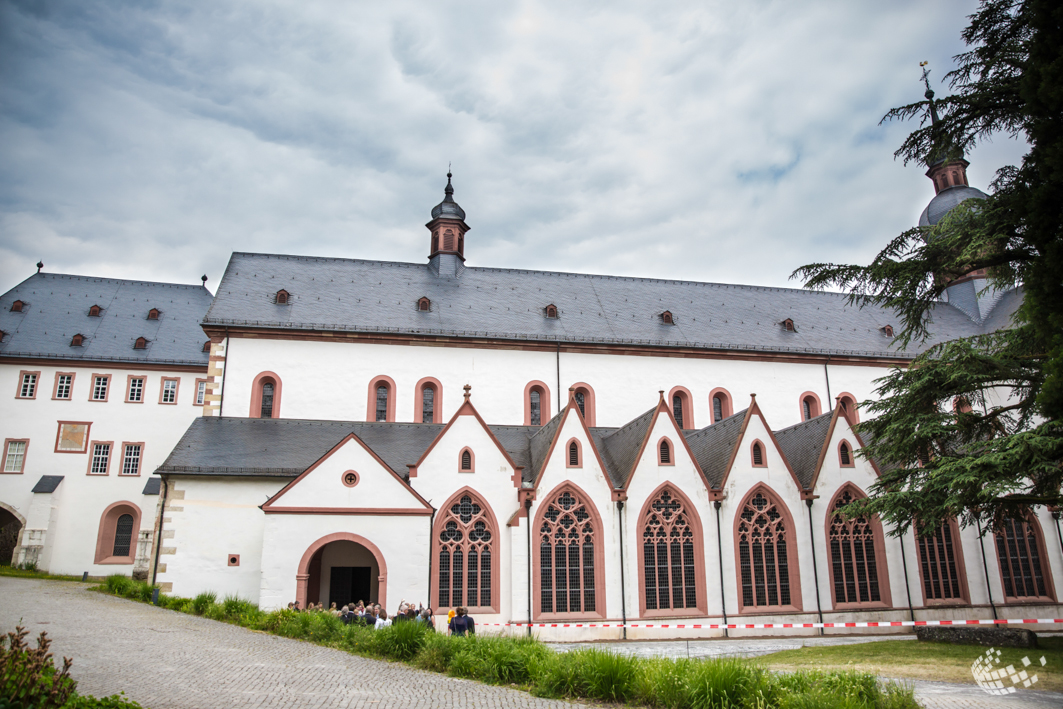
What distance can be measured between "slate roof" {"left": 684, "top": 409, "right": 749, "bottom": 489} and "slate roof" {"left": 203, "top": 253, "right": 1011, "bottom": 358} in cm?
491

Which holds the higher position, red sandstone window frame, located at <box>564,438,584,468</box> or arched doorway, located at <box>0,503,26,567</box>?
red sandstone window frame, located at <box>564,438,584,468</box>

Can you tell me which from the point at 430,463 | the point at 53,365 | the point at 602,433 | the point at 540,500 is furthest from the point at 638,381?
the point at 53,365

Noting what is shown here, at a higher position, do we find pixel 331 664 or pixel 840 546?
pixel 840 546

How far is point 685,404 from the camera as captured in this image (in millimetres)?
31422

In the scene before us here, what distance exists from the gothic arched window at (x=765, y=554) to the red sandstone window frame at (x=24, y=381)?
36074 mm

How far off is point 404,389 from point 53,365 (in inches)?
903

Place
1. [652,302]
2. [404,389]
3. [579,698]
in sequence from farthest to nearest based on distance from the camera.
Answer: [652,302] < [404,389] < [579,698]

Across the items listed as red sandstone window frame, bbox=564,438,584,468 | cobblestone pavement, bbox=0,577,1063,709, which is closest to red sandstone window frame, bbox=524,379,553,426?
red sandstone window frame, bbox=564,438,584,468

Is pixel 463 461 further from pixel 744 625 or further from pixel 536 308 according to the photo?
pixel 744 625

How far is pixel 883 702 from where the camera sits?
1059 centimetres

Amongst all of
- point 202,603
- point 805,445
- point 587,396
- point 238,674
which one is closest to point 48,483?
point 202,603

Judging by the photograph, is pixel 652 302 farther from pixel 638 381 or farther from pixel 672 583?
pixel 672 583

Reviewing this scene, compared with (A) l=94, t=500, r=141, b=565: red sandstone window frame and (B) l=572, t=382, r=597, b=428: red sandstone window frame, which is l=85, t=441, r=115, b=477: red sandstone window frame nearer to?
(A) l=94, t=500, r=141, b=565: red sandstone window frame

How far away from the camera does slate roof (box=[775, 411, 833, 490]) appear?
1058 inches
